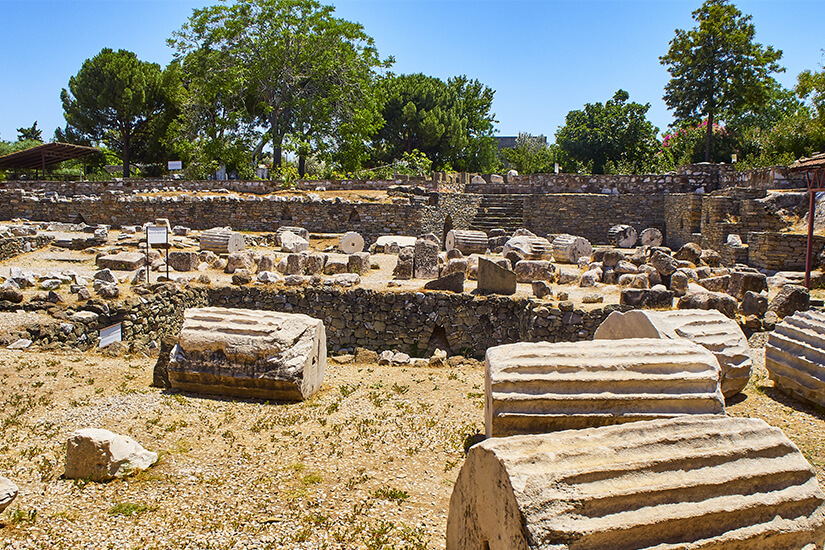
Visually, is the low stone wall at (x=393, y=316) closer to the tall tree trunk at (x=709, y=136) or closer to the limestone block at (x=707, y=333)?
the limestone block at (x=707, y=333)

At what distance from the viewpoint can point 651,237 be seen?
73.3 ft

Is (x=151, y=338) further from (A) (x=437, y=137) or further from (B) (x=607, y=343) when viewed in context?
(A) (x=437, y=137)

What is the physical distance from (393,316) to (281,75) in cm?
2049

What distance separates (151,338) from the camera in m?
12.4

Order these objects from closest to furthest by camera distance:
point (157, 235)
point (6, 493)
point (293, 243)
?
point (6, 493)
point (157, 235)
point (293, 243)

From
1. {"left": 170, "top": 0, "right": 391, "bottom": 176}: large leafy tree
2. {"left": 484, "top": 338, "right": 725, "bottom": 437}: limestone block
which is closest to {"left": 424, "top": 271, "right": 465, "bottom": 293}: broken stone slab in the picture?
{"left": 484, "top": 338, "right": 725, "bottom": 437}: limestone block

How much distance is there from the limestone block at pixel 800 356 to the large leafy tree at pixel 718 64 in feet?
76.0

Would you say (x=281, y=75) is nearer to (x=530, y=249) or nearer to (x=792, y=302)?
(x=530, y=249)

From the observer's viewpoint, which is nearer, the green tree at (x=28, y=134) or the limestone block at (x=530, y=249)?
the limestone block at (x=530, y=249)

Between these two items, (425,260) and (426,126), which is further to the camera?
(426,126)

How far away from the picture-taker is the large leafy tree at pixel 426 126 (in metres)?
40.4

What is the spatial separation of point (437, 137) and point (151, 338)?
30707mm

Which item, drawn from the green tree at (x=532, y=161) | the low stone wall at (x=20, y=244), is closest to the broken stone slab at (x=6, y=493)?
the low stone wall at (x=20, y=244)

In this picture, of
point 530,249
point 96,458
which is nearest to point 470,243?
point 530,249
